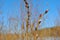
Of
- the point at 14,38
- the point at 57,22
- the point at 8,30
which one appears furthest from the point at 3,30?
the point at 57,22

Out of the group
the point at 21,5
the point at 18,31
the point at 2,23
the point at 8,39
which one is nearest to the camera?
the point at 21,5

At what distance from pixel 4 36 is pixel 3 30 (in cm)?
17

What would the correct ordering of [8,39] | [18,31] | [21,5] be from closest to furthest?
[21,5]
[18,31]
[8,39]

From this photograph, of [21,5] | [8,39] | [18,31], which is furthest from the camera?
[8,39]

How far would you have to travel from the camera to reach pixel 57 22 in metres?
2.75

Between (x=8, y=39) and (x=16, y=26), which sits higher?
(x=16, y=26)

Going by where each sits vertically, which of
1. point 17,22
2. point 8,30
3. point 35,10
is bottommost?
point 8,30

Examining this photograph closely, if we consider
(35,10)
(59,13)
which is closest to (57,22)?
(59,13)

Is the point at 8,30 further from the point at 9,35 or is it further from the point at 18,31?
the point at 18,31

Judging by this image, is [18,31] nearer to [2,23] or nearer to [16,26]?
[16,26]

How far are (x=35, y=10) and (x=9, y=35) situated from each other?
34.8 inches

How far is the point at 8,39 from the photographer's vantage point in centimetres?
296

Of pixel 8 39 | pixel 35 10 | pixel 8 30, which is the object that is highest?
pixel 35 10

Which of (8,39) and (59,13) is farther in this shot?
Result: (8,39)
